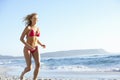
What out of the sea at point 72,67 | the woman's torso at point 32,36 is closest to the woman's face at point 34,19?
the woman's torso at point 32,36

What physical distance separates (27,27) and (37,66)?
82cm

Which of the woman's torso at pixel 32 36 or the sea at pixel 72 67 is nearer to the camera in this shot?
the woman's torso at pixel 32 36

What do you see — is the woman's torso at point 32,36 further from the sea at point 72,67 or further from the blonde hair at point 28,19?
the sea at point 72,67

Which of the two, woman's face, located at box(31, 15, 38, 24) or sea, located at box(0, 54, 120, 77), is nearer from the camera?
woman's face, located at box(31, 15, 38, 24)

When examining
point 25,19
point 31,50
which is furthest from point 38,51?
point 25,19

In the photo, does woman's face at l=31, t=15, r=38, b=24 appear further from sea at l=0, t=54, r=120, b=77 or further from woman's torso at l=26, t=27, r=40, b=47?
sea at l=0, t=54, r=120, b=77

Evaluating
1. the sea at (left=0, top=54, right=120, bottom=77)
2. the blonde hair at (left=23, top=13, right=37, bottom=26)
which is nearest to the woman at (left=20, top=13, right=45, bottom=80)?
the blonde hair at (left=23, top=13, right=37, bottom=26)

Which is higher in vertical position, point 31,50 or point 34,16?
point 34,16

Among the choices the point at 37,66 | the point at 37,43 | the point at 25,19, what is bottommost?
the point at 37,66

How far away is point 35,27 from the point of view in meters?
6.88

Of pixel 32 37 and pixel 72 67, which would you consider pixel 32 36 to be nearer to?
pixel 32 37

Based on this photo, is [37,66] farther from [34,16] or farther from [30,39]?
[34,16]

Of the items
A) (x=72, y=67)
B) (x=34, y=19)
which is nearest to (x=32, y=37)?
(x=34, y=19)

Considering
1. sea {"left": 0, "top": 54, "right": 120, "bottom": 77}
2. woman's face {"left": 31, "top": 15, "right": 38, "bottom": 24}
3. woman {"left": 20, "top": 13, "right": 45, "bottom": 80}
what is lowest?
sea {"left": 0, "top": 54, "right": 120, "bottom": 77}
